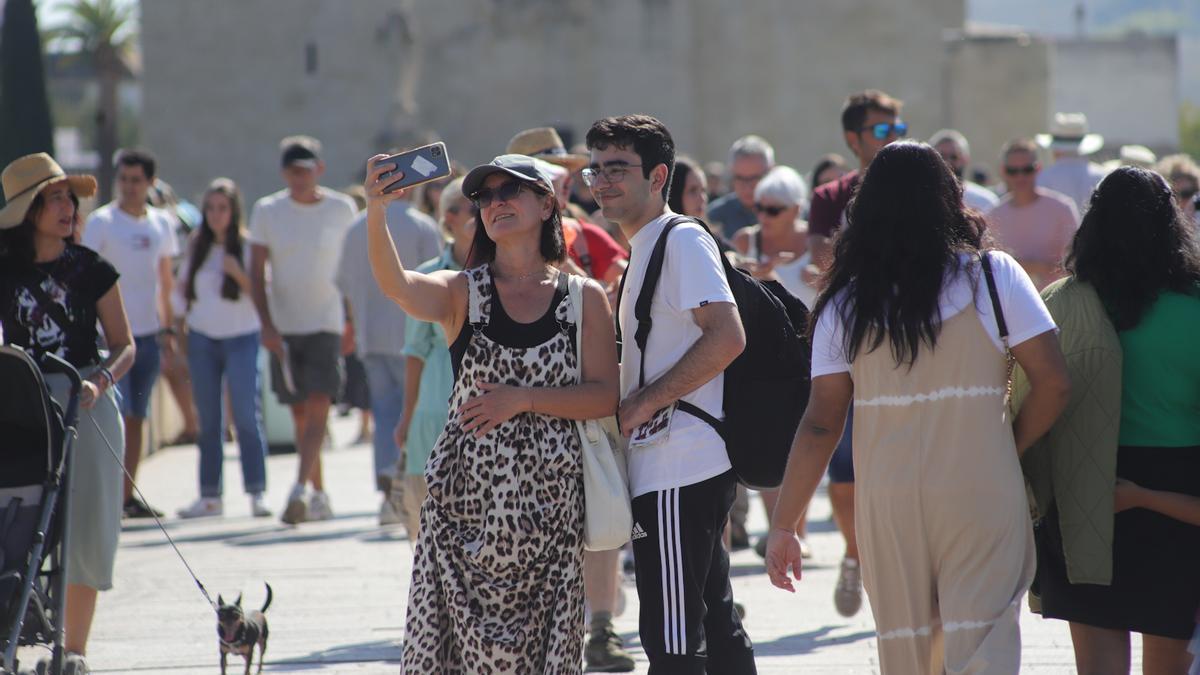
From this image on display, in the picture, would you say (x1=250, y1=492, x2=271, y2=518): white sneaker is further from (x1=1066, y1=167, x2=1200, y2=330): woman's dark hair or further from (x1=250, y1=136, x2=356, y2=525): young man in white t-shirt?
(x1=1066, y1=167, x2=1200, y2=330): woman's dark hair

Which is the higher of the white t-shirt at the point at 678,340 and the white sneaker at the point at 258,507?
the white t-shirt at the point at 678,340

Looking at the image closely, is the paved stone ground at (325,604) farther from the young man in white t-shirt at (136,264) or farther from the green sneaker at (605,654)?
the young man in white t-shirt at (136,264)

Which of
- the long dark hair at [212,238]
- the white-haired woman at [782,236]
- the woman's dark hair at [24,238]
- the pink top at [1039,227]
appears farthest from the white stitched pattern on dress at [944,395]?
the long dark hair at [212,238]

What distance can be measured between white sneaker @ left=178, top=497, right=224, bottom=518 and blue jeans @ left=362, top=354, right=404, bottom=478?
4.25 feet

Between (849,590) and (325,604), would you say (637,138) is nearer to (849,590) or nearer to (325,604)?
(849,590)

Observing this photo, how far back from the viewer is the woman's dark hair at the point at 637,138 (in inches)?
192

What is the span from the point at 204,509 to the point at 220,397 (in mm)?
759

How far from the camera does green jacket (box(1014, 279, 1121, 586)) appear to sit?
4.53 metres

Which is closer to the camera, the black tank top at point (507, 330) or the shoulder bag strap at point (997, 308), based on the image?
the shoulder bag strap at point (997, 308)

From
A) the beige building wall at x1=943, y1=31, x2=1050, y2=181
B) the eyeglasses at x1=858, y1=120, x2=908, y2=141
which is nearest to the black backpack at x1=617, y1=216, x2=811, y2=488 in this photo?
the eyeglasses at x1=858, y1=120, x2=908, y2=141

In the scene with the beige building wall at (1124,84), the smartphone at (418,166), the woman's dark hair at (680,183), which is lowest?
the beige building wall at (1124,84)

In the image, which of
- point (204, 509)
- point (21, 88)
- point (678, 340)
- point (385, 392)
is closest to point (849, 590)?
point (678, 340)

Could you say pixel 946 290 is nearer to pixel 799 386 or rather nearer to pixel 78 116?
pixel 799 386

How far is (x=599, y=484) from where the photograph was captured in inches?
188
